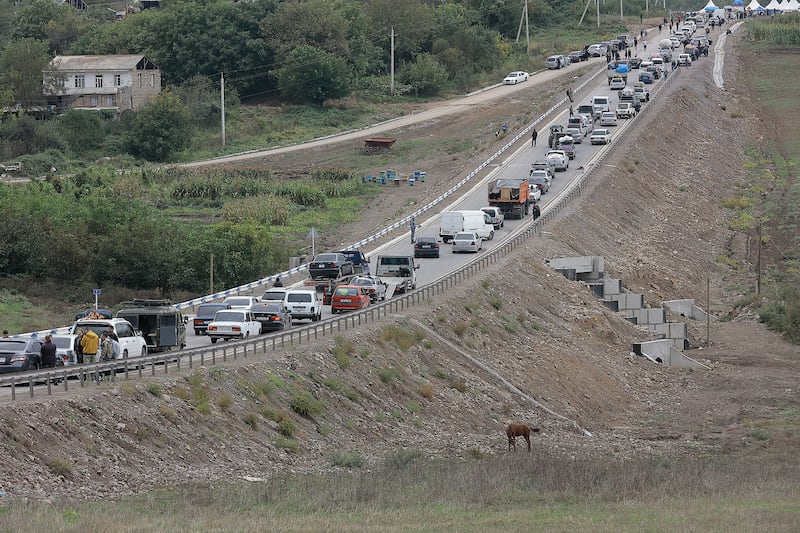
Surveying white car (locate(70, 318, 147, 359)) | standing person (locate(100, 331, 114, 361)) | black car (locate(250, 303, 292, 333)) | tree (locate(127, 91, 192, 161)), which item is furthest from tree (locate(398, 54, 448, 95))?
standing person (locate(100, 331, 114, 361))

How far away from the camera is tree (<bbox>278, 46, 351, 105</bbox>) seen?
128 m

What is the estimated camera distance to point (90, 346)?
34.6m

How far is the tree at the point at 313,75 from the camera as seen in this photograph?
421 feet

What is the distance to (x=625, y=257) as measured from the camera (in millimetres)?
75500

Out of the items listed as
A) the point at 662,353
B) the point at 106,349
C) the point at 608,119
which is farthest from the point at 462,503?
the point at 608,119

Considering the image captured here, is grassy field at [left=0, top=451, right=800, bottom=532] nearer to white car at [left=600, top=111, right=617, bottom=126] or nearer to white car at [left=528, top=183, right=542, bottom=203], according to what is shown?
white car at [left=528, top=183, right=542, bottom=203]

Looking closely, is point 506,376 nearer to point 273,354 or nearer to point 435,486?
point 273,354

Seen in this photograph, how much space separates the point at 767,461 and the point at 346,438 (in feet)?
35.9

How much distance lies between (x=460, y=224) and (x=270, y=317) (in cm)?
2472

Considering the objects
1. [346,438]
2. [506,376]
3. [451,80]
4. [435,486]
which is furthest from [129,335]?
[451,80]

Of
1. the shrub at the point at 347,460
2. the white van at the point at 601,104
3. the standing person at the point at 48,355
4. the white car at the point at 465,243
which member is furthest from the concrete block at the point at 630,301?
the white van at the point at 601,104

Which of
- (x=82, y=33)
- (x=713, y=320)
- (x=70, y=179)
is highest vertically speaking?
(x=82, y=33)

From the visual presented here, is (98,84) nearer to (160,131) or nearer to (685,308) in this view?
(160,131)

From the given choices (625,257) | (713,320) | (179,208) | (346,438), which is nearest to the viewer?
(346,438)
